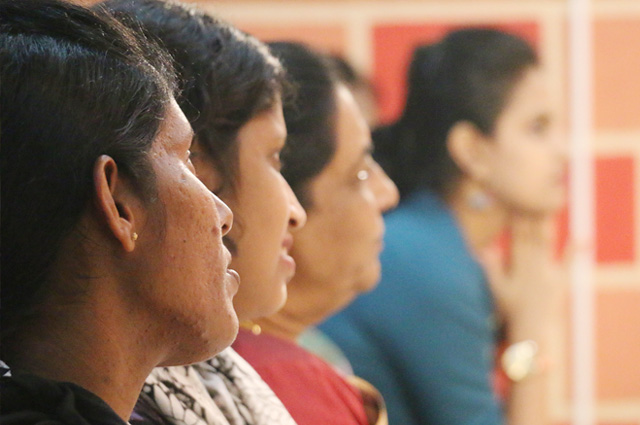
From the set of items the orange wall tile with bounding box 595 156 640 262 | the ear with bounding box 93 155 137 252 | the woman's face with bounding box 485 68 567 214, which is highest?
the ear with bounding box 93 155 137 252

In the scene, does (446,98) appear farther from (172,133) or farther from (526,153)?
(172,133)

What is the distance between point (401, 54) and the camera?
8.54ft

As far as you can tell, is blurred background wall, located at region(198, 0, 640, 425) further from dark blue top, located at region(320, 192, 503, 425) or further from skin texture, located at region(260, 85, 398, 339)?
skin texture, located at region(260, 85, 398, 339)

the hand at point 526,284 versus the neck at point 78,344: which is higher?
the neck at point 78,344

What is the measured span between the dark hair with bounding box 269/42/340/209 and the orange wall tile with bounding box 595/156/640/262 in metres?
1.56

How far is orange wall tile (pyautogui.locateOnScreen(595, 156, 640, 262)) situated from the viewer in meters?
2.61

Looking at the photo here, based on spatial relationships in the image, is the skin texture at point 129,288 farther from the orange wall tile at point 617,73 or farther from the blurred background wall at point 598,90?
the orange wall tile at point 617,73

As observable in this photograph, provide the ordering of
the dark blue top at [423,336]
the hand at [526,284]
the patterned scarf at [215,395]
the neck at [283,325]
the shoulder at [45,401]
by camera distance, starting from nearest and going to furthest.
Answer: the shoulder at [45,401]
the patterned scarf at [215,395]
the neck at [283,325]
the dark blue top at [423,336]
the hand at [526,284]

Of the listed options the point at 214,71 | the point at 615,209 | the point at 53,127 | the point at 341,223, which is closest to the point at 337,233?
the point at 341,223

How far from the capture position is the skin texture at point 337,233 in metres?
1.22

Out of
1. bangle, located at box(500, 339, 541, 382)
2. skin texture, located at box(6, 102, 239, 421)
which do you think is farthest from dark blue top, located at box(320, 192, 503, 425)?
skin texture, located at box(6, 102, 239, 421)

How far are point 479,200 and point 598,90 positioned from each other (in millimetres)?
815

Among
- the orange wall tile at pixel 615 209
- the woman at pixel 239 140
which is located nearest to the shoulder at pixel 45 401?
the woman at pixel 239 140

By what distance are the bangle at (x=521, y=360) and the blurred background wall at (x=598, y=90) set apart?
0.62 metres
